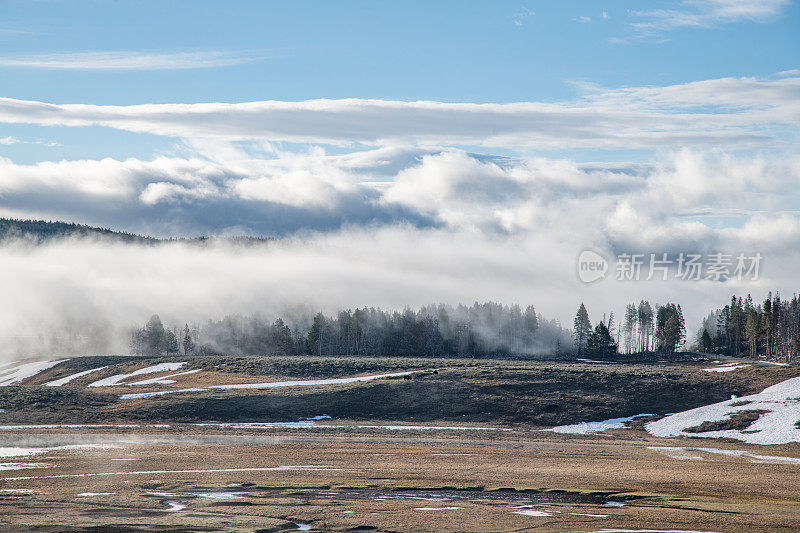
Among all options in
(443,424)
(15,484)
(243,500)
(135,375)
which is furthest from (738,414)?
(135,375)

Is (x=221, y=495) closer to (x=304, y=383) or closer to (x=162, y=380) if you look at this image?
(x=304, y=383)

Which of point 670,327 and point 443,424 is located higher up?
point 670,327

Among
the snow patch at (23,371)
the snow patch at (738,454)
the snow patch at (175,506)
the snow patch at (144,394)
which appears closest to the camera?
the snow patch at (175,506)

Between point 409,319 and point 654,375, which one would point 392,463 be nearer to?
point 654,375

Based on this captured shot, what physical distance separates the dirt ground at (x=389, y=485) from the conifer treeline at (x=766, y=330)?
294ft

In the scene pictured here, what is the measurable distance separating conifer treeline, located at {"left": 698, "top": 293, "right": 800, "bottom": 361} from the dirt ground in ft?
294

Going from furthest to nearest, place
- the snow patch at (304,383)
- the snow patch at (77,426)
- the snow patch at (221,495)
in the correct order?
the snow patch at (304,383) → the snow patch at (77,426) → the snow patch at (221,495)

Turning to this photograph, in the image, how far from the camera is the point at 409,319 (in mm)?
185500

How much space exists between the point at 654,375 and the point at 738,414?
74.7ft

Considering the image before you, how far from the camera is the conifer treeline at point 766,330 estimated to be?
13925cm

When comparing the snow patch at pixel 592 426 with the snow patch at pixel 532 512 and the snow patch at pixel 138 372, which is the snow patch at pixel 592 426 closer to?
the snow patch at pixel 532 512

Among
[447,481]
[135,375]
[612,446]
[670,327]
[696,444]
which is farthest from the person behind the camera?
[670,327]

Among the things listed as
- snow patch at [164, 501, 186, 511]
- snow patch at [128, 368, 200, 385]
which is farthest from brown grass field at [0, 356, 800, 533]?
snow patch at [128, 368, 200, 385]

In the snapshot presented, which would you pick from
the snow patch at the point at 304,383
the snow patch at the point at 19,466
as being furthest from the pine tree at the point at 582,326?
the snow patch at the point at 19,466
